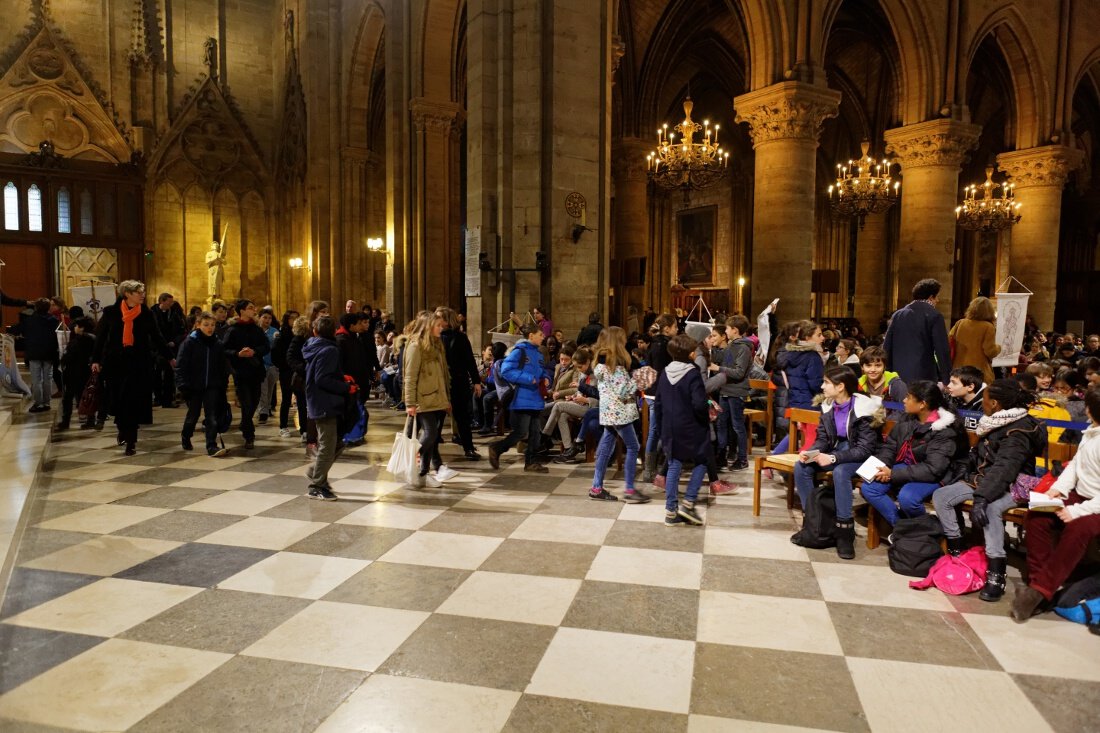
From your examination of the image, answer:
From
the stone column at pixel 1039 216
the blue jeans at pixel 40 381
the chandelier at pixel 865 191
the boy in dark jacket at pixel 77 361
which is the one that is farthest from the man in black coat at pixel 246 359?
the stone column at pixel 1039 216

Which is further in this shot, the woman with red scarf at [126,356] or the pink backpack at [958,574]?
the woman with red scarf at [126,356]

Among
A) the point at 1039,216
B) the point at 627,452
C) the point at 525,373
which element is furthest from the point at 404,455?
the point at 1039,216

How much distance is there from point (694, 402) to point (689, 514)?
2.99ft

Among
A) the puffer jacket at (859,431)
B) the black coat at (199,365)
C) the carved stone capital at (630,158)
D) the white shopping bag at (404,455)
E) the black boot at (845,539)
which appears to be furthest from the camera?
the carved stone capital at (630,158)

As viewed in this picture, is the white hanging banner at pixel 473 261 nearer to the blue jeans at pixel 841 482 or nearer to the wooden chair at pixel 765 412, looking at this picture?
the wooden chair at pixel 765 412

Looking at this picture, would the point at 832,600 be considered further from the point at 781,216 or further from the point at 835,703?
the point at 781,216

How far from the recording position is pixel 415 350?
6.82 meters

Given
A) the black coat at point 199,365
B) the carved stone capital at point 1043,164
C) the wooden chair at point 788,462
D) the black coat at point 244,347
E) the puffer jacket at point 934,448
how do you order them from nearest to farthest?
the puffer jacket at point 934,448, the wooden chair at point 788,462, the black coat at point 199,365, the black coat at point 244,347, the carved stone capital at point 1043,164

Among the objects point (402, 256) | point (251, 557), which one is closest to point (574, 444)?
point (251, 557)

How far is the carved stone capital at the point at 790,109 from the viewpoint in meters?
14.6

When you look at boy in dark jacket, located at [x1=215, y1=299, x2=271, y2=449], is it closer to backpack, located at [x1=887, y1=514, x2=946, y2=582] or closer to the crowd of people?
the crowd of people

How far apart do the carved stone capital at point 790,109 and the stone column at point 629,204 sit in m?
6.97

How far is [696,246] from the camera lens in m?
33.0

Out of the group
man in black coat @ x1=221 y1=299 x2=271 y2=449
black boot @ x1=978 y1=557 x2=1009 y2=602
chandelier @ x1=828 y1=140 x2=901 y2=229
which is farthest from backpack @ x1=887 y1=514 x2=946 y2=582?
chandelier @ x1=828 y1=140 x2=901 y2=229
